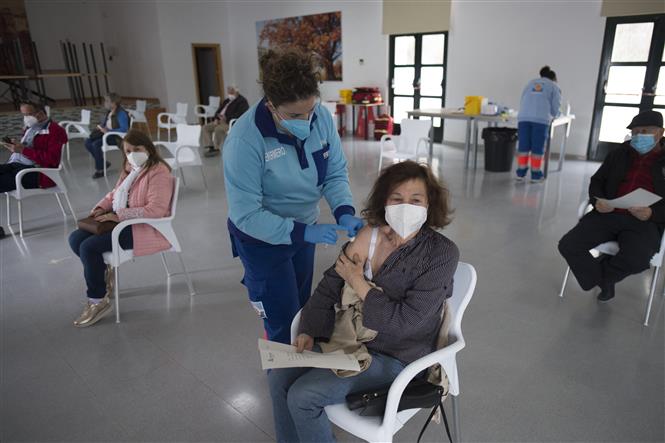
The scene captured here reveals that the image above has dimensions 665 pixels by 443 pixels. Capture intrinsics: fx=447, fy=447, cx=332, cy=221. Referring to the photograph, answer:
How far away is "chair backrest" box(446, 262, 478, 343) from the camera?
1485 mm

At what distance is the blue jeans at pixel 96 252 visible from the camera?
8.54ft

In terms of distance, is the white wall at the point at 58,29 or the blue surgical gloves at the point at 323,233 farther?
the white wall at the point at 58,29

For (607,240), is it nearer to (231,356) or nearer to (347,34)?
(231,356)

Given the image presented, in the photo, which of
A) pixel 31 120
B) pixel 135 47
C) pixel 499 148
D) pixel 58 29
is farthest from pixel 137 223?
pixel 58 29

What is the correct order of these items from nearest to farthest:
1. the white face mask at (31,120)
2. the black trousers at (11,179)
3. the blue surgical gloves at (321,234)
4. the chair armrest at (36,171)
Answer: the blue surgical gloves at (321,234) → the chair armrest at (36,171) → the black trousers at (11,179) → the white face mask at (31,120)

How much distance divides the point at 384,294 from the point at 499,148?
535cm

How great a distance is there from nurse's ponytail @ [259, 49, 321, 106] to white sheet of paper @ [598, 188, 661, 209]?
2088 mm

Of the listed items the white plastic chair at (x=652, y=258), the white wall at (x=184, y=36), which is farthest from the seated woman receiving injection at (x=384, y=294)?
the white wall at (x=184, y=36)

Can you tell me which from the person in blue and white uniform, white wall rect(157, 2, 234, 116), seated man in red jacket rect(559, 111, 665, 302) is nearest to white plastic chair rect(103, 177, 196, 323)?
seated man in red jacket rect(559, 111, 665, 302)

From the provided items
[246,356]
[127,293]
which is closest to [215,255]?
[127,293]

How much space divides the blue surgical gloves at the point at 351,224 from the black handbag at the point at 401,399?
57cm

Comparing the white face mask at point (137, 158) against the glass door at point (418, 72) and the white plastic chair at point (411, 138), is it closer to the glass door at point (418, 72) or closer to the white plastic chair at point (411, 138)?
the white plastic chair at point (411, 138)

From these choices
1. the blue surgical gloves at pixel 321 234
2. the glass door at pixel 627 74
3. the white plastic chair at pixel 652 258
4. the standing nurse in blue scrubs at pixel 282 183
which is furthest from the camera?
the glass door at pixel 627 74

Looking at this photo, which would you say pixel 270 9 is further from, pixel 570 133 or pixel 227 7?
pixel 570 133
